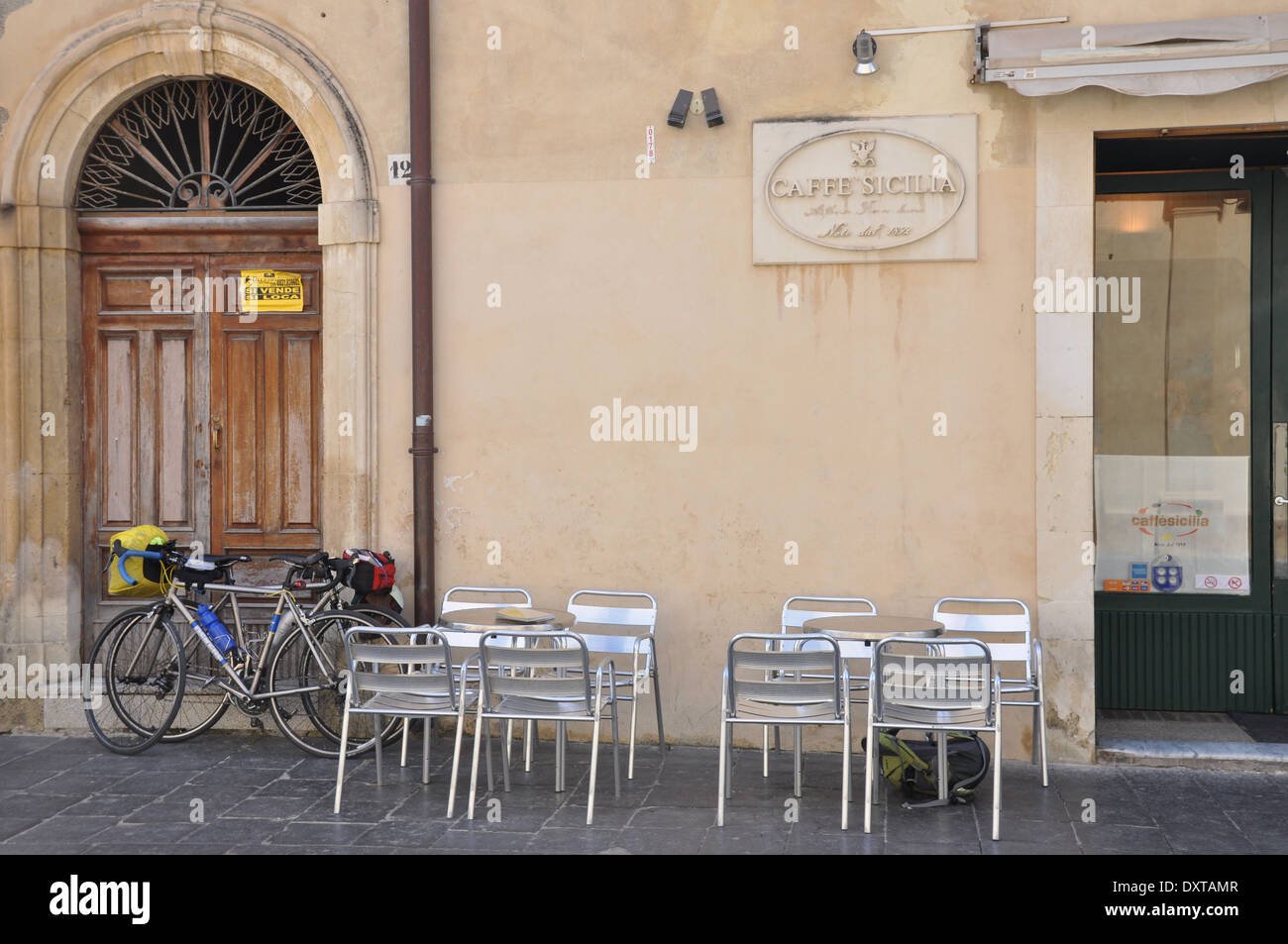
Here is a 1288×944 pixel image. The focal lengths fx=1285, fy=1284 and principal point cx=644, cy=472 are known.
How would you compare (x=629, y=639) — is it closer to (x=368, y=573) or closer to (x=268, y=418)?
(x=368, y=573)

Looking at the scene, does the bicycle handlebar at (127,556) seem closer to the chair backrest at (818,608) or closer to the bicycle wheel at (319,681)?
the bicycle wheel at (319,681)

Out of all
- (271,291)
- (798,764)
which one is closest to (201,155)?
(271,291)

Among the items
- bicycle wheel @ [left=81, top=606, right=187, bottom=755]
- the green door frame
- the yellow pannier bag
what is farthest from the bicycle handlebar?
the green door frame

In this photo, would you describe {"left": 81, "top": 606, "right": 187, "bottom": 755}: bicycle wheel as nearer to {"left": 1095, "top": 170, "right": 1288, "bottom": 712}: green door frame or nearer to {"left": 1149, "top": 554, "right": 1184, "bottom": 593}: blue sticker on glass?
{"left": 1095, "top": 170, "right": 1288, "bottom": 712}: green door frame

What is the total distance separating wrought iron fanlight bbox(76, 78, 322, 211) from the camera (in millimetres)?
8109

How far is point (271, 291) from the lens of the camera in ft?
26.7

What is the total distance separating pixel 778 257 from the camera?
24.2 feet

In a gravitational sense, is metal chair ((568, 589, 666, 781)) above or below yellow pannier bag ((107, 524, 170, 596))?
below

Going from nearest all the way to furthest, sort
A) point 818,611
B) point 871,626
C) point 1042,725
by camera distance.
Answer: point 871,626, point 1042,725, point 818,611

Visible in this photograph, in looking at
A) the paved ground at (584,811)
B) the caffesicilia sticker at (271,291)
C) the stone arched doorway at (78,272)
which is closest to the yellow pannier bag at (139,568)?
the stone arched doorway at (78,272)

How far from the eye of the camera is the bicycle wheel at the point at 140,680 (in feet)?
24.4

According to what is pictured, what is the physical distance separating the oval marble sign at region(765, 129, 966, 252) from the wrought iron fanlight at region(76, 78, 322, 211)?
9.90 ft

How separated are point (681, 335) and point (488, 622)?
207 cm

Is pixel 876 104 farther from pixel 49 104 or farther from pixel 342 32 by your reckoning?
pixel 49 104
